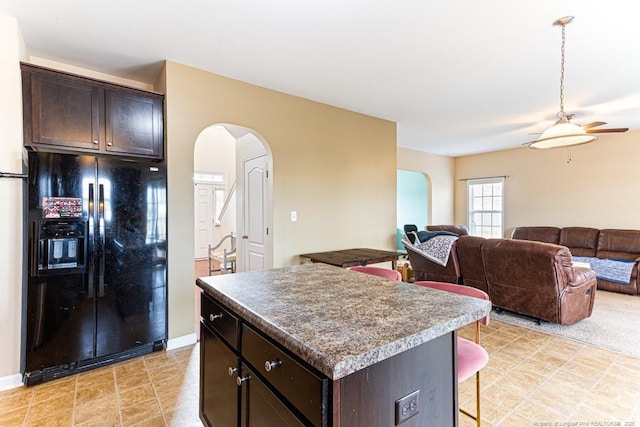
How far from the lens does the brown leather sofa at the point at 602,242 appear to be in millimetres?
4781

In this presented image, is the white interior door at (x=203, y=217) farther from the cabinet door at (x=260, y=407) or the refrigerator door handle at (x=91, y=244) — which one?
the cabinet door at (x=260, y=407)

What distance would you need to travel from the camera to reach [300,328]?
1036 mm

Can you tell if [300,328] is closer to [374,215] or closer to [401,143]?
[374,215]

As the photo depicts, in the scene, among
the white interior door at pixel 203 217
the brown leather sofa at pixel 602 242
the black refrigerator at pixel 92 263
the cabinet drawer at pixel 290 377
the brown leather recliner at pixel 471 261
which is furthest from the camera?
the white interior door at pixel 203 217

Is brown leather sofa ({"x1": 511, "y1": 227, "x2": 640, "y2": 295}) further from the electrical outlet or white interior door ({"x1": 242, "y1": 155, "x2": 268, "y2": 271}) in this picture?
the electrical outlet

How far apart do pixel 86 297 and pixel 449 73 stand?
397cm

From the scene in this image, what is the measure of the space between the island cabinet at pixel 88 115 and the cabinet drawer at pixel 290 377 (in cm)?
241

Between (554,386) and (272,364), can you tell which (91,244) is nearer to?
(272,364)

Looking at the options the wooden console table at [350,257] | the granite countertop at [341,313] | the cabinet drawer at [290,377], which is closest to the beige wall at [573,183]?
the wooden console table at [350,257]

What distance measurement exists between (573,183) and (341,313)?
707cm

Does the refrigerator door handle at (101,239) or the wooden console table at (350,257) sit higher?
the refrigerator door handle at (101,239)

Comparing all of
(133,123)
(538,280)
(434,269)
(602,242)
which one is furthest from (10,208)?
(602,242)

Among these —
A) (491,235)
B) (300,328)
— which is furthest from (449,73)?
(491,235)

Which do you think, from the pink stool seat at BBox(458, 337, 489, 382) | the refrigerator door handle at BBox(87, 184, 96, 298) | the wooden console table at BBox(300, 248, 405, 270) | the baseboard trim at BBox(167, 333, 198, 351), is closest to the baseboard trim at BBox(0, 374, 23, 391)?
the refrigerator door handle at BBox(87, 184, 96, 298)
